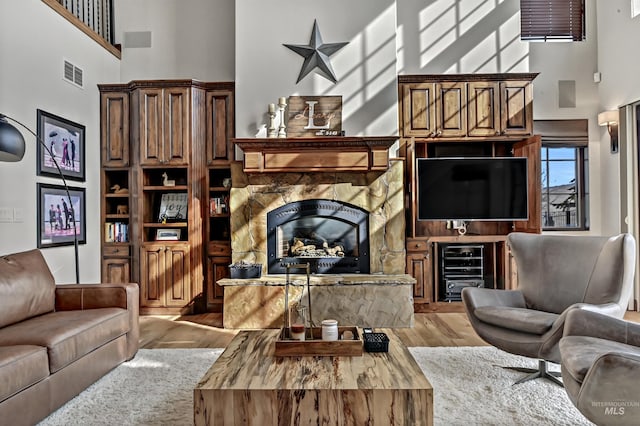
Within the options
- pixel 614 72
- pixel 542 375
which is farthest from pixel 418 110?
pixel 542 375

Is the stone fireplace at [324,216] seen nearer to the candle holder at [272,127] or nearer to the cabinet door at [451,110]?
the candle holder at [272,127]

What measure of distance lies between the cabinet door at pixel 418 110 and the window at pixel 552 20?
1.51 meters

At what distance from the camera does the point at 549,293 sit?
11.0 ft

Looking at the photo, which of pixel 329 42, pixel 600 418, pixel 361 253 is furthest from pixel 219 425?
pixel 329 42

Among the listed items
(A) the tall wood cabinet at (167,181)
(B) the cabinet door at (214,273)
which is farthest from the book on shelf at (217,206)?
(B) the cabinet door at (214,273)

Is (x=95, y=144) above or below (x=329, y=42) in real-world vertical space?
below

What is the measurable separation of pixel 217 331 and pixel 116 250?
5.70ft

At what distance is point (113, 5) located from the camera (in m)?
5.74

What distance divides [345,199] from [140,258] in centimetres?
244

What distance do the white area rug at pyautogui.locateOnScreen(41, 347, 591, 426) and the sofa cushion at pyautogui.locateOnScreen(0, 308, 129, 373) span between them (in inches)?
11.5

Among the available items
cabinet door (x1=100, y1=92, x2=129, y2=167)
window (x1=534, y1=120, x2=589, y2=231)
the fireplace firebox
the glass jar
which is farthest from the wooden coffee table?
window (x1=534, y1=120, x2=589, y2=231)

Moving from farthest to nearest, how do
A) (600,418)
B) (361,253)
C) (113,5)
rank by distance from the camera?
1. (113,5)
2. (361,253)
3. (600,418)

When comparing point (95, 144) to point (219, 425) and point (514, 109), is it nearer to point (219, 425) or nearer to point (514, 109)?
point (219, 425)

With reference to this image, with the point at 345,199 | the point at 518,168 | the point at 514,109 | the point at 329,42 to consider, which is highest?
the point at 329,42
